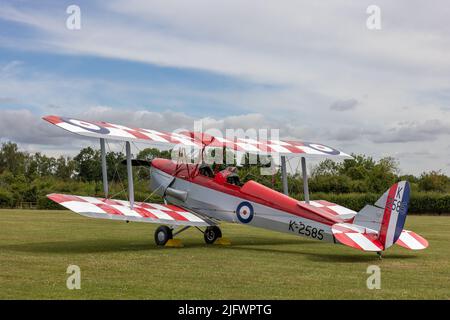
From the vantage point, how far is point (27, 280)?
841 cm

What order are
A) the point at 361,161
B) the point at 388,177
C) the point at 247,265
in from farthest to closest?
the point at 361,161
the point at 388,177
the point at 247,265

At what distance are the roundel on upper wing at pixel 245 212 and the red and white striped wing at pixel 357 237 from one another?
7.84ft

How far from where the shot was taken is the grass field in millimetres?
7578

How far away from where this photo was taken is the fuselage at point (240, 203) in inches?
463

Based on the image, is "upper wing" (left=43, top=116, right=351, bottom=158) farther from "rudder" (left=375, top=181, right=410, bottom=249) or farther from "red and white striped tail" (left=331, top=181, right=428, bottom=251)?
"rudder" (left=375, top=181, right=410, bottom=249)

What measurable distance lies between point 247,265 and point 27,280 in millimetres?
3683

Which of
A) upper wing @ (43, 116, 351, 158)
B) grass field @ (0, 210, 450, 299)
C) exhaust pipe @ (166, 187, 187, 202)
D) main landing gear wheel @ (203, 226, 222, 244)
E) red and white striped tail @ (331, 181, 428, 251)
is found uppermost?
upper wing @ (43, 116, 351, 158)

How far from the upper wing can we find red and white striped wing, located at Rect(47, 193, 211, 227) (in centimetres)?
143

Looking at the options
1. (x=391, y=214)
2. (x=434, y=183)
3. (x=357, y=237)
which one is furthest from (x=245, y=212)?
(x=434, y=183)

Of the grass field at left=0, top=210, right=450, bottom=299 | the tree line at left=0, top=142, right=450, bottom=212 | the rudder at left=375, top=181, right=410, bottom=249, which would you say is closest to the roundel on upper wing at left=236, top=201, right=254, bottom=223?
the grass field at left=0, top=210, right=450, bottom=299

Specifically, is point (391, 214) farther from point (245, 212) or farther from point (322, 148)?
point (322, 148)
